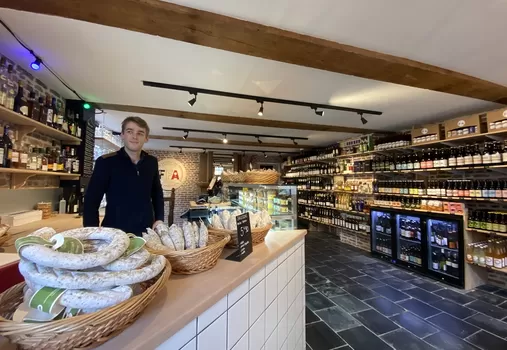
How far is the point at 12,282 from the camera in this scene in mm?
1403

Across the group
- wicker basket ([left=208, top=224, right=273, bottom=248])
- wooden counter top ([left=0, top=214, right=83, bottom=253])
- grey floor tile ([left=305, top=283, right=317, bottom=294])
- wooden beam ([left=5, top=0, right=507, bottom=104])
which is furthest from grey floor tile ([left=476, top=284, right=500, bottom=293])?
wooden counter top ([left=0, top=214, right=83, bottom=253])

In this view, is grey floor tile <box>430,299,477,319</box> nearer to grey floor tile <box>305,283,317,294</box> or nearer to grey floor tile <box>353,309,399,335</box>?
grey floor tile <box>353,309,399,335</box>

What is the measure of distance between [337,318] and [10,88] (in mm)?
3682

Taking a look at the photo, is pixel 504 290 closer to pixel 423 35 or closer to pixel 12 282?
pixel 423 35

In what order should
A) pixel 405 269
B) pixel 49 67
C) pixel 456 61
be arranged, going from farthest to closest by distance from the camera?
pixel 405 269 → pixel 49 67 → pixel 456 61

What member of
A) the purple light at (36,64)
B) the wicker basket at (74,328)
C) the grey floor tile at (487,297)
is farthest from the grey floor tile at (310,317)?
the purple light at (36,64)

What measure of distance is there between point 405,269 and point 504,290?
1.10 metres

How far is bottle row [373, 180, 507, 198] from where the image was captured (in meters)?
3.08

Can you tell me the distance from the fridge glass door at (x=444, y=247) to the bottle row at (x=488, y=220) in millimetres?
183

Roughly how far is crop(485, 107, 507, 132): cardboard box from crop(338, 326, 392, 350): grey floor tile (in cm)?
281

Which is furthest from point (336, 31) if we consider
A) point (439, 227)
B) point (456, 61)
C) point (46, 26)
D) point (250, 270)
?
point (439, 227)

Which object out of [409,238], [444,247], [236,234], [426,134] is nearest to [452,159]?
[426,134]

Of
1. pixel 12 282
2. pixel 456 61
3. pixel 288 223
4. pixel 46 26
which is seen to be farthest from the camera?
pixel 288 223

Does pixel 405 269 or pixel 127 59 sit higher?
pixel 127 59
